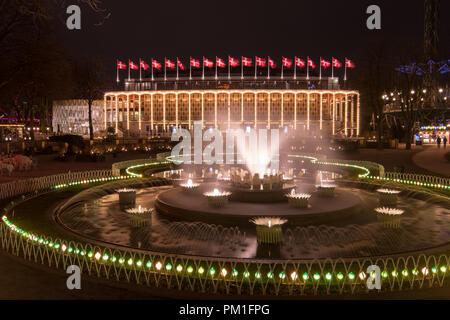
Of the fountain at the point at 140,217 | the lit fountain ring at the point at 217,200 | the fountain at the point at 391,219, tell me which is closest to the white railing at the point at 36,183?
the fountain at the point at 140,217

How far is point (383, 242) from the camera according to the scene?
35.9 ft

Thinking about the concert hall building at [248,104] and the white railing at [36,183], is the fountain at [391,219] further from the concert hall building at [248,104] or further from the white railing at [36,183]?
the concert hall building at [248,104]

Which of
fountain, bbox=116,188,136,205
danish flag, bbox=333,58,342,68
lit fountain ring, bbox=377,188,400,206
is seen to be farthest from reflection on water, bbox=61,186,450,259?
danish flag, bbox=333,58,342,68

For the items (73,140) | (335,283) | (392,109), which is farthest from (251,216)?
(392,109)

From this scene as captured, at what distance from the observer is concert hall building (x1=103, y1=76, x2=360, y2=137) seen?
79688mm

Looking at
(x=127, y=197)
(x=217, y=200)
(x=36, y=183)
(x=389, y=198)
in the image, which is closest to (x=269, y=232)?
(x=217, y=200)

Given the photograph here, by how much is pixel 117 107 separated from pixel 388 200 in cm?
7630

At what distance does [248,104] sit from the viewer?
80438 mm

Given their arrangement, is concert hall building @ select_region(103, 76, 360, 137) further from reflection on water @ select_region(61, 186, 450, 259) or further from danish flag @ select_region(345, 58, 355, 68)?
reflection on water @ select_region(61, 186, 450, 259)

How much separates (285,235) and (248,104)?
70.2 metres

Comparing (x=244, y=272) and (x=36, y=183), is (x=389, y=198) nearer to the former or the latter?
(x=244, y=272)

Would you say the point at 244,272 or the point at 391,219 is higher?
the point at 244,272
